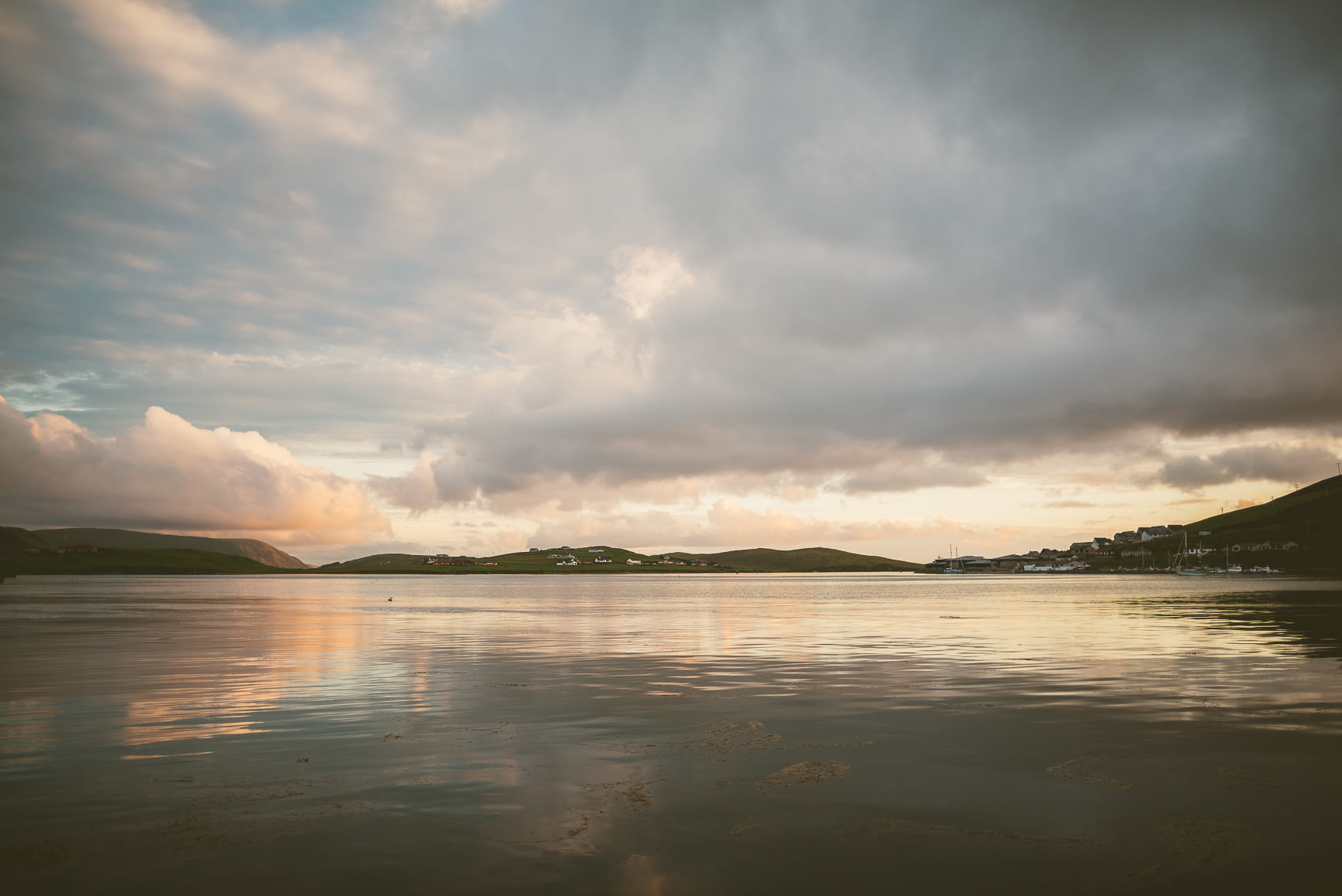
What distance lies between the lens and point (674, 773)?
15711 millimetres

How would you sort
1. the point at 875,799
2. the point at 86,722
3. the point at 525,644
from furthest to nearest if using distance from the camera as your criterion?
the point at 525,644 < the point at 86,722 < the point at 875,799

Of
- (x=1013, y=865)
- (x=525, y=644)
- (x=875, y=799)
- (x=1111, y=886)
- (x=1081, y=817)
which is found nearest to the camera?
(x=1111, y=886)

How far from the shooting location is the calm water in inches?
423

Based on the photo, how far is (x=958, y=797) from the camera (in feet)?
46.2

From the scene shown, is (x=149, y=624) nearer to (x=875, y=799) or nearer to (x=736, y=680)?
(x=736, y=680)

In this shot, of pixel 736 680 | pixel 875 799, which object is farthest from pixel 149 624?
pixel 875 799

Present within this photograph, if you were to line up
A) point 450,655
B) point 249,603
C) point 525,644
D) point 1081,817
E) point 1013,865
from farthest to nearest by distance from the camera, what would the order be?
point 249,603 < point 525,644 < point 450,655 < point 1081,817 < point 1013,865

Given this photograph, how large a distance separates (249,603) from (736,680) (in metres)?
90.8

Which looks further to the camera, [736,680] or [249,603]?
[249,603]

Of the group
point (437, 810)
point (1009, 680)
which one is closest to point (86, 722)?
point (437, 810)

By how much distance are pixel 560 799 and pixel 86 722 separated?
49.6 feet

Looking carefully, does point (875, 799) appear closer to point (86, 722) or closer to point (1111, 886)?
point (1111, 886)

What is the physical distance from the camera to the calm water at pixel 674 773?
1073 centimetres

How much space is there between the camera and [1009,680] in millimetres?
28844
